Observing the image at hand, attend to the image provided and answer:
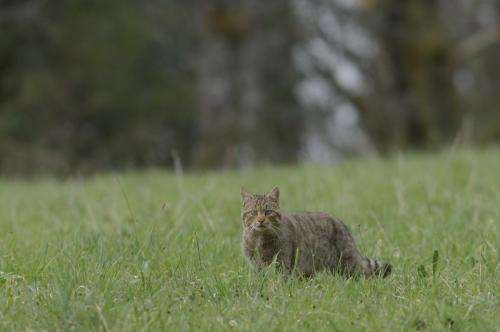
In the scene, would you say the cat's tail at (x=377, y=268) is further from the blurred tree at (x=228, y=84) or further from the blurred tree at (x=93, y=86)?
the blurred tree at (x=93, y=86)

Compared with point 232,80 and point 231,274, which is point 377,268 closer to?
point 231,274

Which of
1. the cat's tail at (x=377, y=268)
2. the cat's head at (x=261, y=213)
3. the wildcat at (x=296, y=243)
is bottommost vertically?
the cat's tail at (x=377, y=268)

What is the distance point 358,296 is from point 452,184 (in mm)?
5024

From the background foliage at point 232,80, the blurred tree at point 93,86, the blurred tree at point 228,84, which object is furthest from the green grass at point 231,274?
the blurred tree at point 93,86

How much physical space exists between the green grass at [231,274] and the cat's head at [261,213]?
28 cm

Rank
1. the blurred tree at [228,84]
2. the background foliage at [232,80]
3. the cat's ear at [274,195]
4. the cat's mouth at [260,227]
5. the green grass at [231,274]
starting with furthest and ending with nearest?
the background foliage at [232,80] < the blurred tree at [228,84] < the cat's ear at [274,195] < the cat's mouth at [260,227] < the green grass at [231,274]

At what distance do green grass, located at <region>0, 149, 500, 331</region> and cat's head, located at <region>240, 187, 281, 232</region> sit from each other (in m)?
0.28

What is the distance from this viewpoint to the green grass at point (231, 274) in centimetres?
363

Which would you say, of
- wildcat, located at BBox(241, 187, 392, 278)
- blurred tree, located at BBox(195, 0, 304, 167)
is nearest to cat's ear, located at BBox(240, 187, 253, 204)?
wildcat, located at BBox(241, 187, 392, 278)

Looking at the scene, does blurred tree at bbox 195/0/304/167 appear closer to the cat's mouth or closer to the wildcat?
the wildcat

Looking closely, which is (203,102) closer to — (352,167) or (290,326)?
(352,167)

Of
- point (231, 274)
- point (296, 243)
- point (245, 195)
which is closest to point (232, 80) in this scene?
point (245, 195)

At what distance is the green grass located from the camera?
3635 mm

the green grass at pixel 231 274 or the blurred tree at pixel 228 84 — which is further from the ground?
the blurred tree at pixel 228 84
